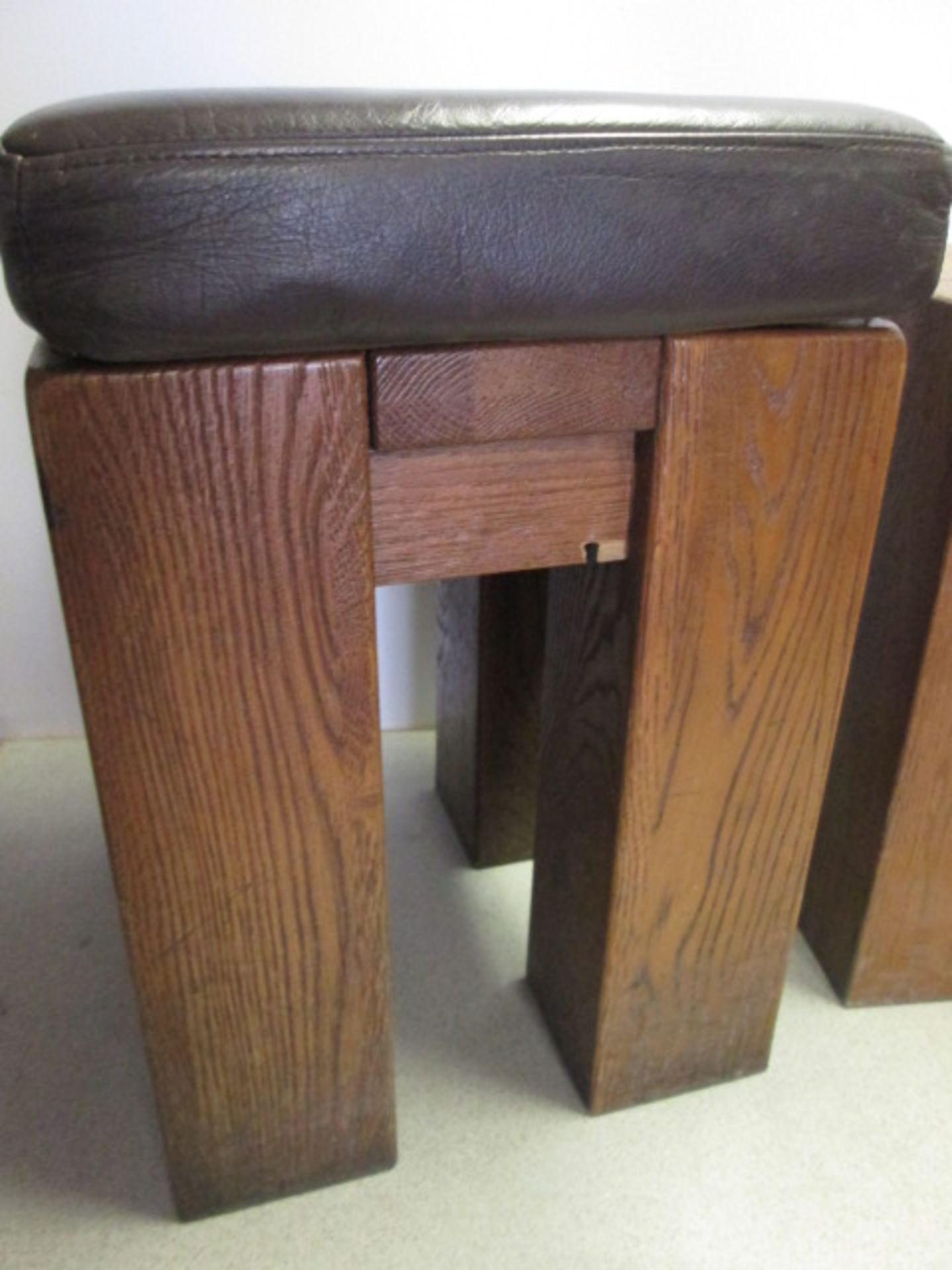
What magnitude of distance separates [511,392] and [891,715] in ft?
1.42

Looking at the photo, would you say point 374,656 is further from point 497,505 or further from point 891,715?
point 891,715

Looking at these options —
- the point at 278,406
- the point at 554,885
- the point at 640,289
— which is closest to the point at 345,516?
the point at 278,406

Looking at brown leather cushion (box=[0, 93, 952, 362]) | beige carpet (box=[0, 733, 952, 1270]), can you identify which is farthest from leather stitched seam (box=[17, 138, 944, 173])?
beige carpet (box=[0, 733, 952, 1270])

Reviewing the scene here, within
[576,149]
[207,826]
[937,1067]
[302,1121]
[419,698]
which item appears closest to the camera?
[576,149]

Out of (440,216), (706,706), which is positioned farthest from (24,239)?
(706,706)

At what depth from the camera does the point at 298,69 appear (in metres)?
0.92

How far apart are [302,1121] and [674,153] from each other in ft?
2.07

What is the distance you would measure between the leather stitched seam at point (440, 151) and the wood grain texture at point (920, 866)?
0.96ft

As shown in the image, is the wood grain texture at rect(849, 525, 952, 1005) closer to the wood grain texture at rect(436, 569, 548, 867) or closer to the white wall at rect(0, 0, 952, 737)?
the wood grain texture at rect(436, 569, 548, 867)

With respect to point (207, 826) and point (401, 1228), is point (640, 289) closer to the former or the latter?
point (207, 826)

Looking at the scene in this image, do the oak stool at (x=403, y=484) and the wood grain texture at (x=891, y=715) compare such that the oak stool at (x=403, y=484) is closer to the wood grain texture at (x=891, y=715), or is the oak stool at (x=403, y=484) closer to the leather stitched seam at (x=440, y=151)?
the leather stitched seam at (x=440, y=151)

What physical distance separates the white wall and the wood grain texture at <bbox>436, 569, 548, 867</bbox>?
0.46 metres

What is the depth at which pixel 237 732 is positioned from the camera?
57 centimetres

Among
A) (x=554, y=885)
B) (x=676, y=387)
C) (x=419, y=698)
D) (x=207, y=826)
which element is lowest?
(x=419, y=698)
